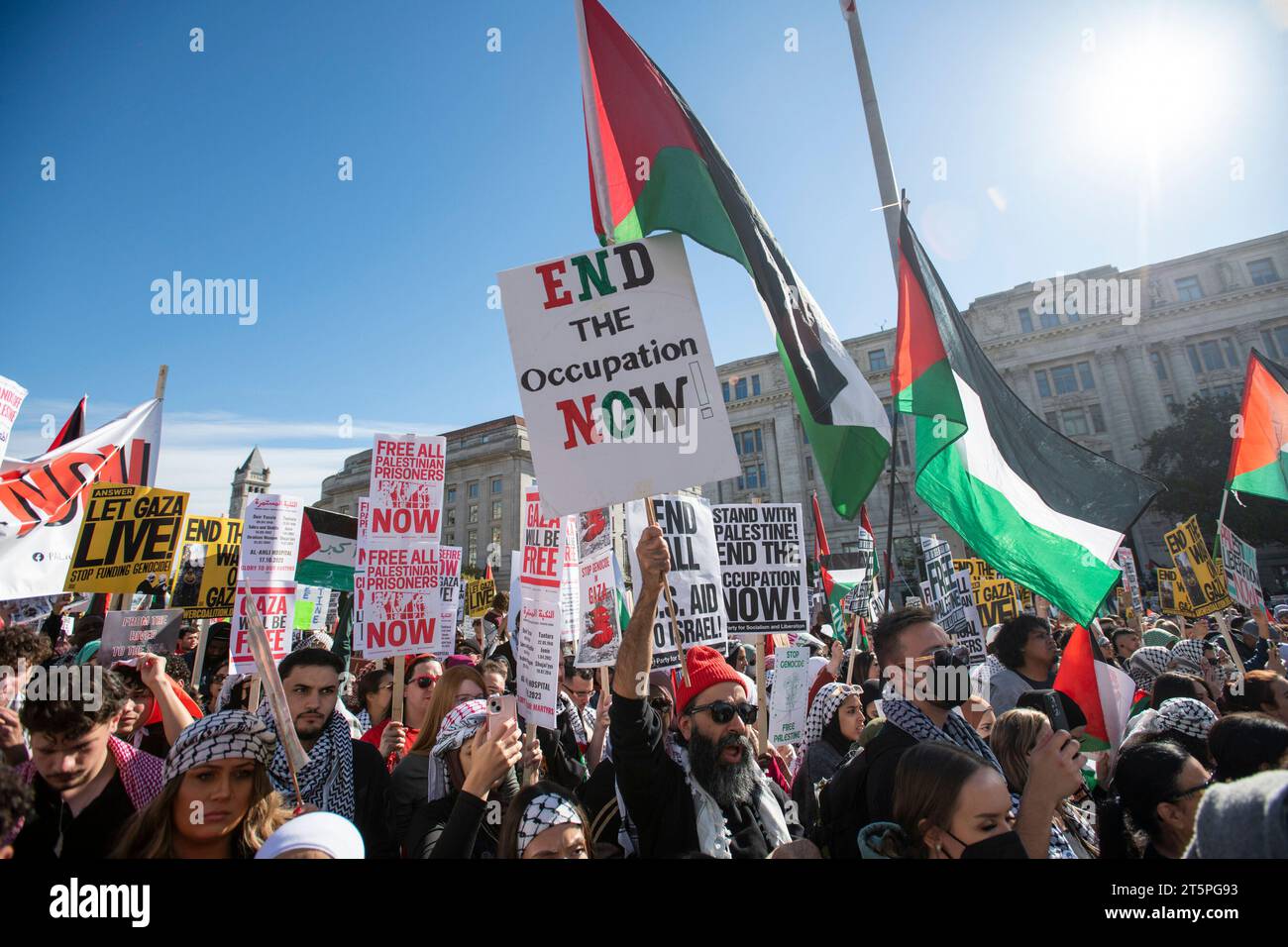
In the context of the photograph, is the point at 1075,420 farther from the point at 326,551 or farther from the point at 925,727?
the point at 925,727

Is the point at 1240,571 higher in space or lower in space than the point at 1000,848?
higher

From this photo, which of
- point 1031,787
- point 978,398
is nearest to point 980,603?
point 978,398

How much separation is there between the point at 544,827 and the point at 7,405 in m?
6.55

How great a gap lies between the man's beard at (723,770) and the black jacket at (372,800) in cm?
168

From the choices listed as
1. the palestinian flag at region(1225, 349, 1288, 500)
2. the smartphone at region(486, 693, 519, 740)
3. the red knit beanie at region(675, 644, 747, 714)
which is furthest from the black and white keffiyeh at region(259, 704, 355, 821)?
the palestinian flag at region(1225, 349, 1288, 500)

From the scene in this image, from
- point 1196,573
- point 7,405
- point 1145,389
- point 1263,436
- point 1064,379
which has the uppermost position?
point 1064,379

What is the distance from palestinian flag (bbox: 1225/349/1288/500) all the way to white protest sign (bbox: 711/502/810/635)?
14.4 ft

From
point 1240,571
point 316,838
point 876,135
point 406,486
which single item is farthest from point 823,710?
point 1240,571

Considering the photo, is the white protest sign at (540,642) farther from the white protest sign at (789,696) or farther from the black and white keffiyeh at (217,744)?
the white protest sign at (789,696)

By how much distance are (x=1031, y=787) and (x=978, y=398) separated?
114 inches

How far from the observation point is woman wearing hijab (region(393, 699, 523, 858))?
8.04 ft

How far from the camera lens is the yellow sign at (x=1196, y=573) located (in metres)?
9.20

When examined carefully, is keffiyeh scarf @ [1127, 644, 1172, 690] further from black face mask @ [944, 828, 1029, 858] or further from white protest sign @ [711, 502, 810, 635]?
black face mask @ [944, 828, 1029, 858]

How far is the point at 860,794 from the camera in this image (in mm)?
2730
